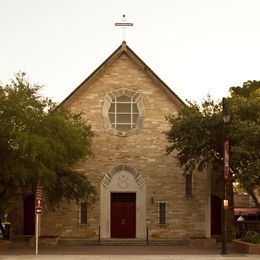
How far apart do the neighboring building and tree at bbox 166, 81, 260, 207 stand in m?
3.64

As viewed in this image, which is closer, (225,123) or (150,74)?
(225,123)

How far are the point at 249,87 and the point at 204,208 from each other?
547 inches

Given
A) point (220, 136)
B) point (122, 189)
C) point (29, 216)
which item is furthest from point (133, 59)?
point (29, 216)

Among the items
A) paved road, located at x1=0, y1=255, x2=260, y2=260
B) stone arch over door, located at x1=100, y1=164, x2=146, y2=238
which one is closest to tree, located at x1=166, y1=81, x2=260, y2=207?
stone arch over door, located at x1=100, y1=164, x2=146, y2=238

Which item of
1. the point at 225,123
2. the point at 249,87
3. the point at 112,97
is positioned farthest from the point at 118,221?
the point at 249,87

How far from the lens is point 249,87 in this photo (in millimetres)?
45188

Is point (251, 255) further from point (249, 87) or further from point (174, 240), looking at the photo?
point (249, 87)

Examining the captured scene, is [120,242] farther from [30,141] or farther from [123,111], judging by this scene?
[30,141]

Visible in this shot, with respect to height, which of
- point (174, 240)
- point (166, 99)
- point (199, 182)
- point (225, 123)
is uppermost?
point (166, 99)

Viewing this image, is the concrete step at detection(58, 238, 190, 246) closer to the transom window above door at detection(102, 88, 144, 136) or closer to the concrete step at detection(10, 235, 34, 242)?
the concrete step at detection(10, 235, 34, 242)

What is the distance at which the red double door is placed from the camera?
35094 mm

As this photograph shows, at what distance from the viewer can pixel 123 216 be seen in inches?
1389

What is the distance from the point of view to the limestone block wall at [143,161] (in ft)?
113

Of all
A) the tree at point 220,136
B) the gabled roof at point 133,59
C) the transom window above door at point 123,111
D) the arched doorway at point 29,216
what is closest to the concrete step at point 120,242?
the arched doorway at point 29,216
